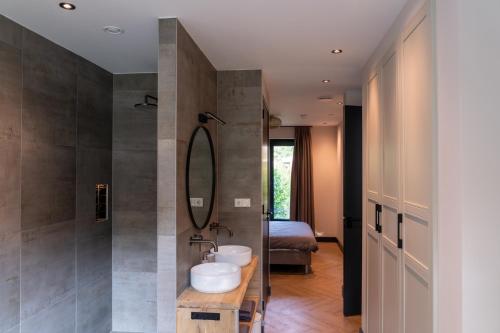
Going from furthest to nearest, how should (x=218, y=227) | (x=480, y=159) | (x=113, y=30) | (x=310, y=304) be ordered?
(x=310, y=304) < (x=218, y=227) < (x=113, y=30) < (x=480, y=159)

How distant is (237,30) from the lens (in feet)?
7.65

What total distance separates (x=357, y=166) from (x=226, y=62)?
1856 millimetres

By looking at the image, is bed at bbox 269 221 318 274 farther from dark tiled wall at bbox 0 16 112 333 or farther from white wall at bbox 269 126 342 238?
dark tiled wall at bbox 0 16 112 333

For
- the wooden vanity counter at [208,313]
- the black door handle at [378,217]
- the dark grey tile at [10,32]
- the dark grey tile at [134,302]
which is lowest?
the dark grey tile at [134,302]

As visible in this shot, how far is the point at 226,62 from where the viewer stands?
3066mm

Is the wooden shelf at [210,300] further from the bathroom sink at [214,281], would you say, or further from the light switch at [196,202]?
the light switch at [196,202]

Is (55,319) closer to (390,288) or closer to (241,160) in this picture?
(241,160)

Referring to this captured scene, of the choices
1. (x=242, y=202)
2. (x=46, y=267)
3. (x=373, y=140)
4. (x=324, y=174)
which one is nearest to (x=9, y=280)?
(x=46, y=267)

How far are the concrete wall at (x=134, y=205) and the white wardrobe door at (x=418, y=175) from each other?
7.43ft

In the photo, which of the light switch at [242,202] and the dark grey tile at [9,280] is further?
the light switch at [242,202]

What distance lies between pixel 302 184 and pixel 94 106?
5.12 meters

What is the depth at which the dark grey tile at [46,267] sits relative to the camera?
2.24m

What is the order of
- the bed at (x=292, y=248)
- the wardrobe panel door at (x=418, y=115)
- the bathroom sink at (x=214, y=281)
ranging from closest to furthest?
the wardrobe panel door at (x=418, y=115) → the bathroom sink at (x=214, y=281) → the bed at (x=292, y=248)

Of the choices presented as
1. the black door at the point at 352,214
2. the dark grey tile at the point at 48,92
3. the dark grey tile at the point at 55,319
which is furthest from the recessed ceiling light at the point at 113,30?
the black door at the point at 352,214
